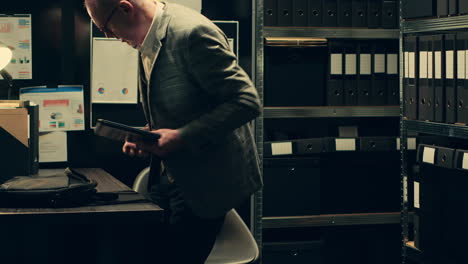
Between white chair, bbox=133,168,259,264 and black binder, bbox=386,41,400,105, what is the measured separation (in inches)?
50.5

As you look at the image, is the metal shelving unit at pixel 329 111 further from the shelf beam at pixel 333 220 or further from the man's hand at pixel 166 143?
the man's hand at pixel 166 143

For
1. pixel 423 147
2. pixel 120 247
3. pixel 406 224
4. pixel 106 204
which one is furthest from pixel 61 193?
pixel 406 224

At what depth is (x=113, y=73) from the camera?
327 cm

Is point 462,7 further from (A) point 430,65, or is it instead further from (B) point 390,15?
(B) point 390,15

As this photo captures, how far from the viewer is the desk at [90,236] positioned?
1.86 m

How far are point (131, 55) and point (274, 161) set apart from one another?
85 centimetres

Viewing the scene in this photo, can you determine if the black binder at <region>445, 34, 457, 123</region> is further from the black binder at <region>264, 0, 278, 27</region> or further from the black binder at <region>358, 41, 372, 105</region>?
the black binder at <region>264, 0, 278, 27</region>

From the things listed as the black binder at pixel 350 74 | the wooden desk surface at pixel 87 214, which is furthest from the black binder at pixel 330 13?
the wooden desk surface at pixel 87 214

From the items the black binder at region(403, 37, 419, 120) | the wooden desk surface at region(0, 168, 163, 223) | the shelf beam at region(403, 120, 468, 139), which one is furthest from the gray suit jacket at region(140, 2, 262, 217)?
the black binder at region(403, 37, 419, 120)

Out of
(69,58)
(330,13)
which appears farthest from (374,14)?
(69,58)

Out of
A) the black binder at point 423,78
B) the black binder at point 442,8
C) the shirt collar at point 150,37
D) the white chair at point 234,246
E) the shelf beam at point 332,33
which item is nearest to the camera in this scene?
the shirt collar at point 150,37

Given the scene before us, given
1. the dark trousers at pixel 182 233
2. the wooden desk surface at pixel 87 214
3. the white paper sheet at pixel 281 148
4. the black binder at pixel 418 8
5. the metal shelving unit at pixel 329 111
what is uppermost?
the black binder at pixel 418 8

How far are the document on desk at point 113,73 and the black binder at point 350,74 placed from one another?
3.39 feet

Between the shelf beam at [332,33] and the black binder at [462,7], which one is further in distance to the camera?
the shelf beam at [332,33]
